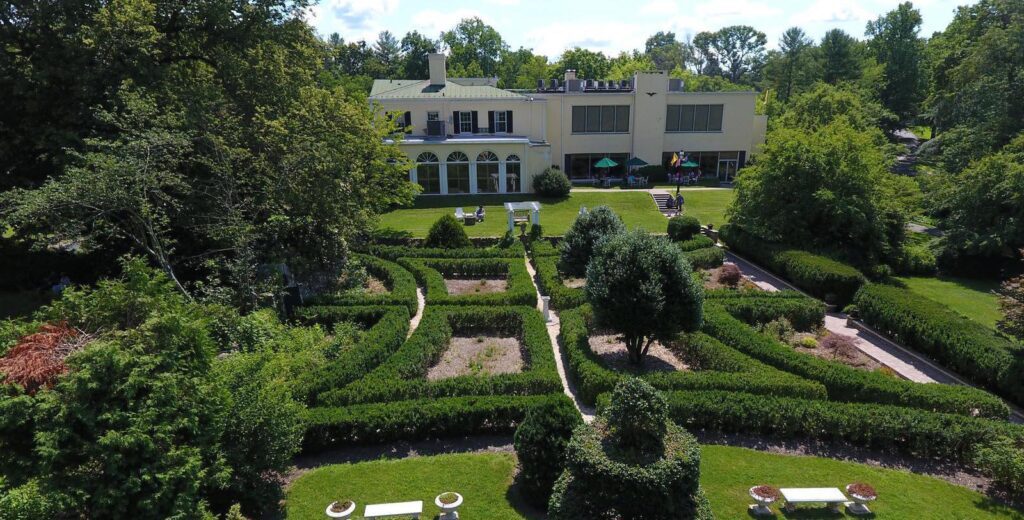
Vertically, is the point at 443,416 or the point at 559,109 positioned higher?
the point at 559,109

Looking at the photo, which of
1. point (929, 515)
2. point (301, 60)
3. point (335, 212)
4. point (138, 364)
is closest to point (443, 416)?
point (138, 364)

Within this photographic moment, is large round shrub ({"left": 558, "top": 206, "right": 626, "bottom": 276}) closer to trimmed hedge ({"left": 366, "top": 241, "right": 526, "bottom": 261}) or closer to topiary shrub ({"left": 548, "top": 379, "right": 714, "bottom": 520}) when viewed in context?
trimmed hedge ({"left": 366, "top": 241, "right": 526, "bottom": 261})

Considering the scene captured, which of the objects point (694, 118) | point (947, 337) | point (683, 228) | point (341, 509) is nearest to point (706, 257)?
point (683, 228)

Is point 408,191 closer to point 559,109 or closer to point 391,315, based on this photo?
point 391,315

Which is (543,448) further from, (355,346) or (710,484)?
(355,346)

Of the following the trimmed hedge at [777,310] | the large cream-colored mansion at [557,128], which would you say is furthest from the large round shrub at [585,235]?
the large cream-colored mansion at [557,128]

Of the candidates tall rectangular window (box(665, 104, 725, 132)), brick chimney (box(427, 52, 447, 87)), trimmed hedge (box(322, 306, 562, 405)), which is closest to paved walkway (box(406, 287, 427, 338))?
trimmed hedge (box(322, 306, 562, 405))

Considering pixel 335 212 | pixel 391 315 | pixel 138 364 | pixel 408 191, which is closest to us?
pixel 138 364
